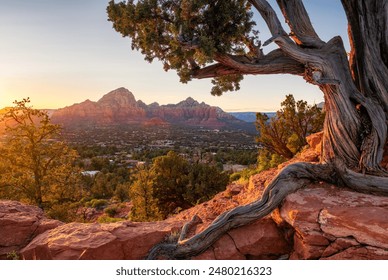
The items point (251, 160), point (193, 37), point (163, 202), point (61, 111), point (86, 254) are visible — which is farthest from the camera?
point (61, 111)

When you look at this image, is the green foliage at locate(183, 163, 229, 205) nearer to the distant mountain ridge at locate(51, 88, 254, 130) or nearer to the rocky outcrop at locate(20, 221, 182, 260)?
the rocky outcrop at locate(20, 221, 182, 260)

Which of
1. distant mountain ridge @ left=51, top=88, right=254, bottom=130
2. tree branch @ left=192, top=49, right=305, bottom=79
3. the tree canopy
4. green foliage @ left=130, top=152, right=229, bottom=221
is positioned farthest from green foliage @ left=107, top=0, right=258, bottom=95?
distant mountain ridge @ left=51, top=88, right=254, bottom=130

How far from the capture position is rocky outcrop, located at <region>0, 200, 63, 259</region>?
5.22 metres

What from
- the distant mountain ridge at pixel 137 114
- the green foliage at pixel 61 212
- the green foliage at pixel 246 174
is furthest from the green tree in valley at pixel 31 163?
the distant mountain ridge at pixel 137 114

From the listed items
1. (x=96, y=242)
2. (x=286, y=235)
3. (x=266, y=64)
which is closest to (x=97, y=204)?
(x=96, y=242)

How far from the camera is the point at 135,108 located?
156375mm

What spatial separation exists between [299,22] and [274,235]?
456 centimetres

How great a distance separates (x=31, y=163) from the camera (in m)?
10.8

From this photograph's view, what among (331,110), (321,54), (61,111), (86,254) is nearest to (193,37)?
(321,54)

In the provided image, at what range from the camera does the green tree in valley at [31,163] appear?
416 inches

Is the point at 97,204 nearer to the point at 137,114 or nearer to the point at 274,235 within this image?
the point at 274,235

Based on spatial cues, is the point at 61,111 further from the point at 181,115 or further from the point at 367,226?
the point at 367,226

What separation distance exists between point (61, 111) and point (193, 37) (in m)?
147

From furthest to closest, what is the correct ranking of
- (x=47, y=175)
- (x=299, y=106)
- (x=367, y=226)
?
(x=299, y=106) → (x=47, y=175) → (x=367, y=226)
